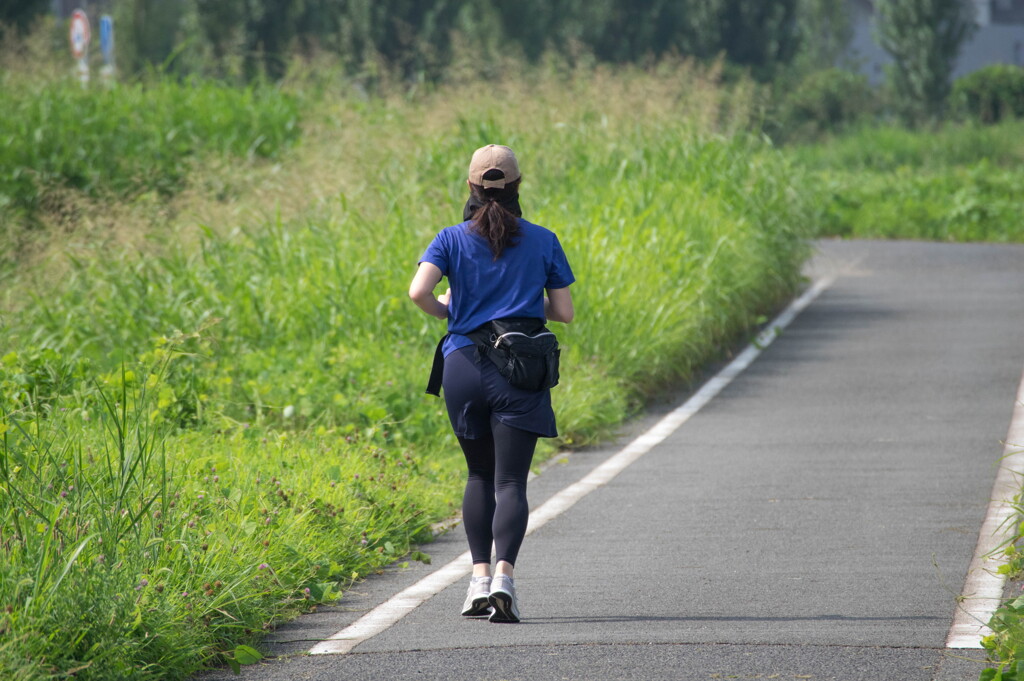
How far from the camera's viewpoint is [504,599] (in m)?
5.70

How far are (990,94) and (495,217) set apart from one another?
41.9m


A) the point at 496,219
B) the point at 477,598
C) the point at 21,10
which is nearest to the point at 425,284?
the point at 496,219

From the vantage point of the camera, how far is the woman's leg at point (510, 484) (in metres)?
5.84

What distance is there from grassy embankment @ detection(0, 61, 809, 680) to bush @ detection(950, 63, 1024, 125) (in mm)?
28181

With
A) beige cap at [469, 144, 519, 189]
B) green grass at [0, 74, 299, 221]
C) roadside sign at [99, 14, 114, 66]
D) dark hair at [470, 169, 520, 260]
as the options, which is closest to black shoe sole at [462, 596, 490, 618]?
dark hair at [470, 169, 520, 260]

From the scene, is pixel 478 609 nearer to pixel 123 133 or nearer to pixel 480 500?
pixel 480 500

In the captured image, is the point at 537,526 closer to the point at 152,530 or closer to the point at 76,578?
the point at 152,530

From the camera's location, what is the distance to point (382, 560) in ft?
22.7

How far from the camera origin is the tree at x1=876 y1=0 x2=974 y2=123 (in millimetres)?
45781

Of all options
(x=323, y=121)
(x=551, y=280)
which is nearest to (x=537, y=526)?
(x=551, y=280)

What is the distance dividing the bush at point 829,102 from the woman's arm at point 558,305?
40.9 meters

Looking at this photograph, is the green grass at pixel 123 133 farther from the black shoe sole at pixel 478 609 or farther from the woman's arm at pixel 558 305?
the black shoe sole at pixel 478 609

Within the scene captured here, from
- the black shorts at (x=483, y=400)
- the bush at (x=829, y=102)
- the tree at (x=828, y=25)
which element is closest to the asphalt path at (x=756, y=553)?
the black shorts at (x=483, y=400)

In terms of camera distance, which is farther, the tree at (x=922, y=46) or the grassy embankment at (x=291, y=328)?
the tree at (x=922, y=46)
